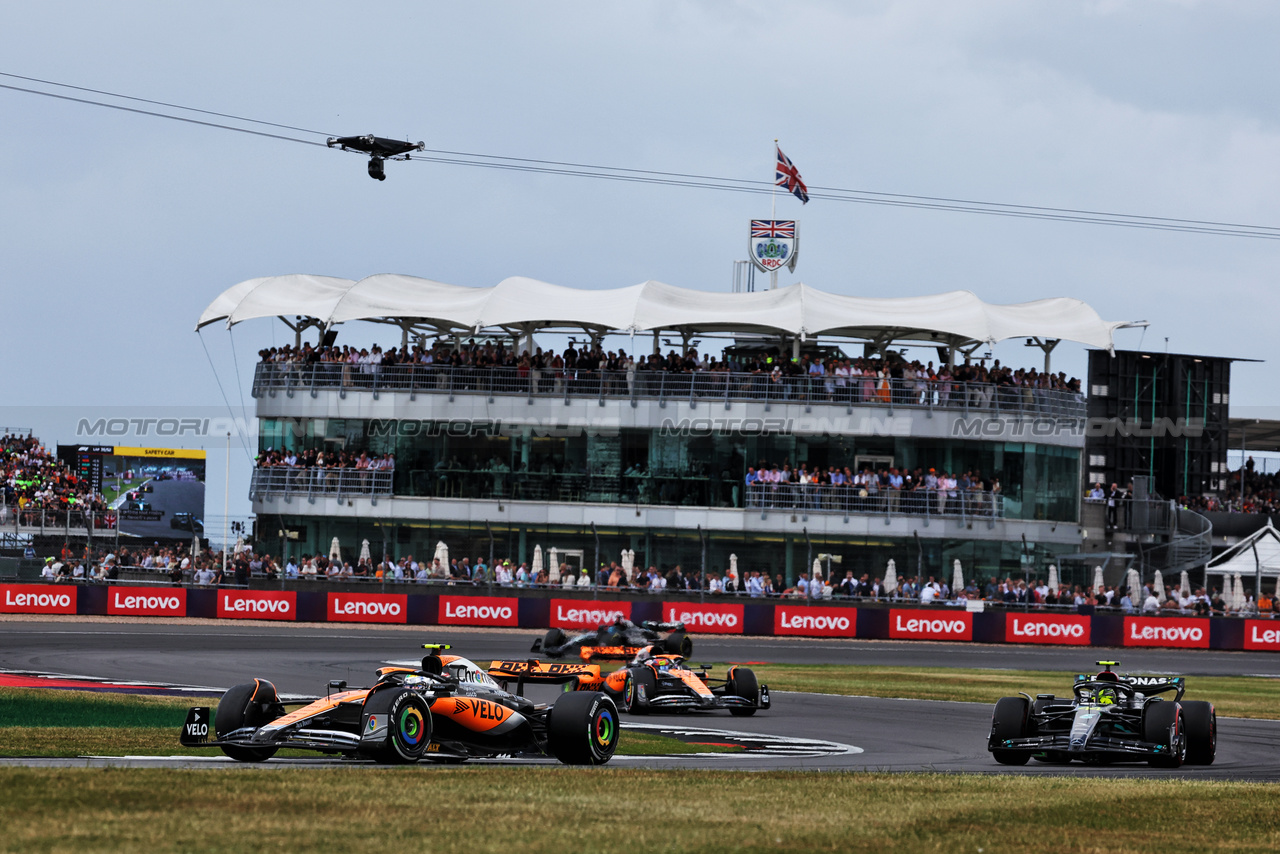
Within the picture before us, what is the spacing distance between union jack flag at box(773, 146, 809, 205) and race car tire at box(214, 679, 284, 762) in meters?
45.5

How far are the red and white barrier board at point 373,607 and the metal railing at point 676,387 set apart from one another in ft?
37.9

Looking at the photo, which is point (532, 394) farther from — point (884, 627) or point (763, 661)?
point (763, 661)

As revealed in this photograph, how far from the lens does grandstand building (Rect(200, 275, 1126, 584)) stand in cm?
5041

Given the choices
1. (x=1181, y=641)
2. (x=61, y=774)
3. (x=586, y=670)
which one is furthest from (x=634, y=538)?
(x=61, y=774)

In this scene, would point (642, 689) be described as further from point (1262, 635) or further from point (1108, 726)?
point (1262, 635)

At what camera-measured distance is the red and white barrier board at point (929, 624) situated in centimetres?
4378

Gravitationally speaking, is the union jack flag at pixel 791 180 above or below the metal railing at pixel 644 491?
above

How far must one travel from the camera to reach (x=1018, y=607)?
45500 mm

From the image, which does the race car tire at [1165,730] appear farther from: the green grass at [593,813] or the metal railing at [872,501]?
the metal railing at [872,501]

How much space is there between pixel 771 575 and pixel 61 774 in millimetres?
39305

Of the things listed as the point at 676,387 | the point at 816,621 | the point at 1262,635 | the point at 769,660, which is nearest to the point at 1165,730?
the point at 769,660

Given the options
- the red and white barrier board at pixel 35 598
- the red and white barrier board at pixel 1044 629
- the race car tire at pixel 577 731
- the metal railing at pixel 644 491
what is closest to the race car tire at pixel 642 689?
the race car tire at pixel 577 731

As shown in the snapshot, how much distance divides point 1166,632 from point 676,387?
57.6ft

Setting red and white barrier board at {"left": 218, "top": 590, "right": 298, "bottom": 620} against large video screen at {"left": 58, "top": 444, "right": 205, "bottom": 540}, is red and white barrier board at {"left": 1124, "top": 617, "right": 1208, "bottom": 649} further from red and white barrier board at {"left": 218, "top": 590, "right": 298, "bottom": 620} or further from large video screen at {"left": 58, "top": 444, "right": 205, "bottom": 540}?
large video screen at {"left": 58, "top": 444, "right": 205, "bottom": 540}
